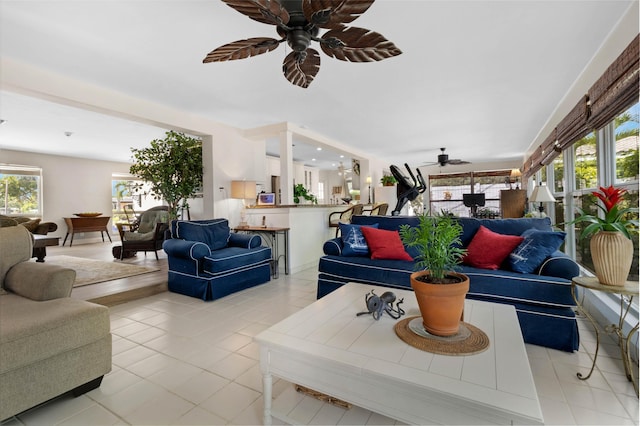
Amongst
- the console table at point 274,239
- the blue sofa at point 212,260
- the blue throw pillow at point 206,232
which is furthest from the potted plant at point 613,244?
the blue throw pillow at point 206,232

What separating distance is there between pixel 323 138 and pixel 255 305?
12.7ft

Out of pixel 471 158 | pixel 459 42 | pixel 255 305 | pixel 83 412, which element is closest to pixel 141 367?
pixel 83 412

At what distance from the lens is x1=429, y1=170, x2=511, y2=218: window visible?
10.2 m

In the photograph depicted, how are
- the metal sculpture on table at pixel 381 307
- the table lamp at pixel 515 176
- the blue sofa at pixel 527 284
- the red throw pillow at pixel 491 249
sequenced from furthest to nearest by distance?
the table lamp at pixel 515 176 → the red throw pillow at pixel 491 249 → the blue sofa at pixel 527 284 → the metal sculpture on table at pixel 381 307

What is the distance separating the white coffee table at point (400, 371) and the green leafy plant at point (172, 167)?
398 cm

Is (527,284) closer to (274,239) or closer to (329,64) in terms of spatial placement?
(329,64)

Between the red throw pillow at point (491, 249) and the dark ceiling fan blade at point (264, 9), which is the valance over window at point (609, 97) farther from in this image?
the dark ceiling fan blade at point (264, 9)

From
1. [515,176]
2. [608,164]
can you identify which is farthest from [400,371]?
[515,176]

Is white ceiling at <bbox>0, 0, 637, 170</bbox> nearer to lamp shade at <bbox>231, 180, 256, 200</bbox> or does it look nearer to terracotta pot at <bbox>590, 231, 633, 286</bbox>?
lamp shade at <bbox>231, 180, 256, 200</bbox>

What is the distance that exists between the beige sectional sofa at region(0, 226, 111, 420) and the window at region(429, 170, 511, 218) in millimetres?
9905

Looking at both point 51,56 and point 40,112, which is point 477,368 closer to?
point 51,56

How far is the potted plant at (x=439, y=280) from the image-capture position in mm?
1297

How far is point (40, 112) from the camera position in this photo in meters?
4.50

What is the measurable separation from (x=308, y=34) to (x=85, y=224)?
8504 millimetres
